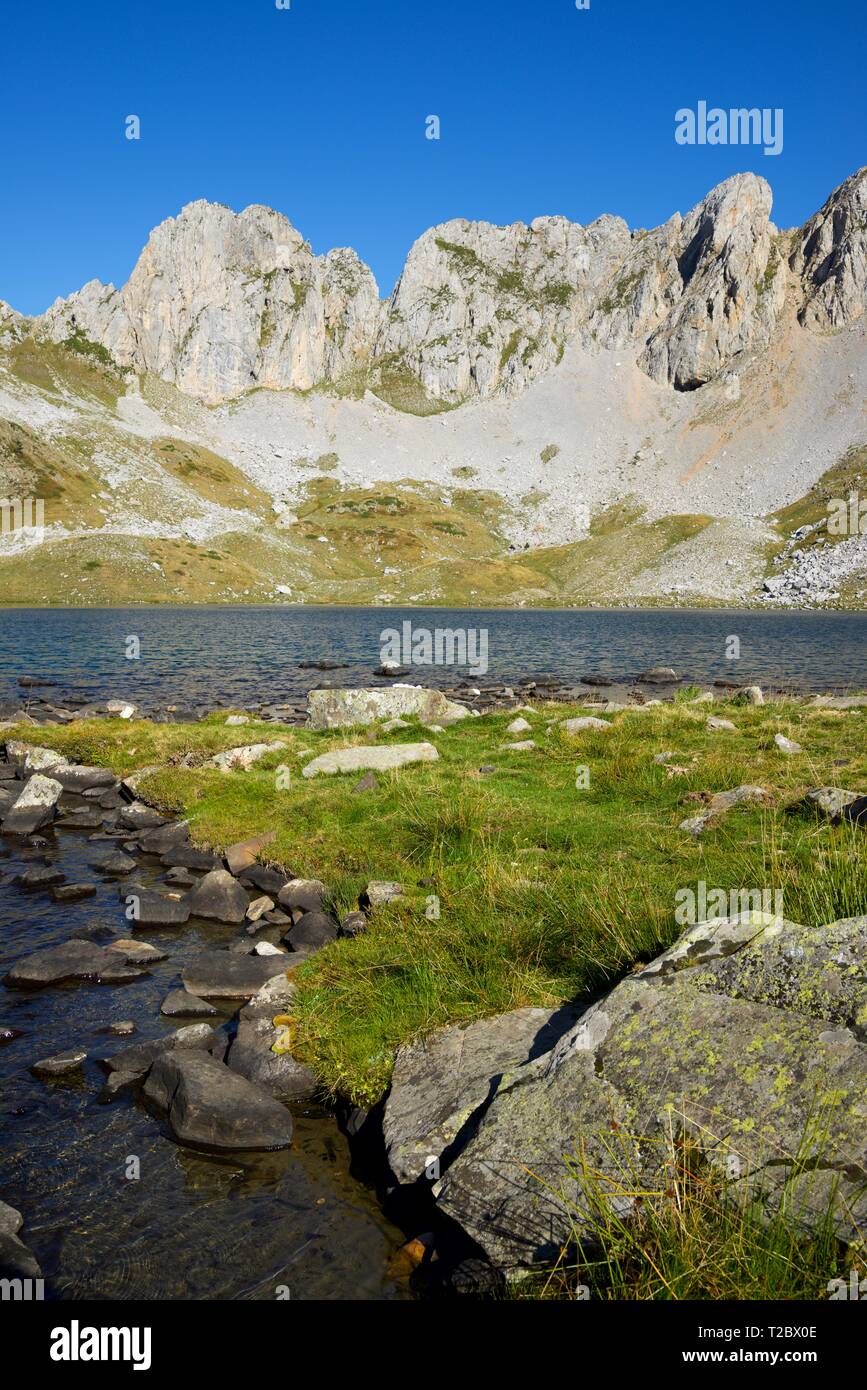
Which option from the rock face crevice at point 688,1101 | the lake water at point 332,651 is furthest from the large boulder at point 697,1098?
the lake water at point 332,651

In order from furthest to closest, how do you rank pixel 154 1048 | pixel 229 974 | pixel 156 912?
pixel 156 912 < pixel 229 974 < pixel 154 1048

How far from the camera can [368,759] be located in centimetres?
2066

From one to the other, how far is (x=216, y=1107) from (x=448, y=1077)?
269 cm

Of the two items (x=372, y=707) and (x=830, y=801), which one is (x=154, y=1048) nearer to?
(x=830, y=801)

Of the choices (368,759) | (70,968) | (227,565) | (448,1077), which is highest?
(227,565)

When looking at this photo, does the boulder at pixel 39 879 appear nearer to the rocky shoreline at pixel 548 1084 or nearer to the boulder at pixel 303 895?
the rocky shoreline at pixel 548 1084

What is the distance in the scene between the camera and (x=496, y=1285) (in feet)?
17.5

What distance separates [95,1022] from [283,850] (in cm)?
548

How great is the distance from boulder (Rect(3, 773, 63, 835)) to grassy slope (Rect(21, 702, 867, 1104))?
257cm

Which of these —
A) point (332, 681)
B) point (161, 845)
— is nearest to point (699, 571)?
point (332, 681)

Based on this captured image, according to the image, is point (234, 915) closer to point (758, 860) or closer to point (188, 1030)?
point (188, 1030)

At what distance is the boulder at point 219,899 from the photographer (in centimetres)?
1423

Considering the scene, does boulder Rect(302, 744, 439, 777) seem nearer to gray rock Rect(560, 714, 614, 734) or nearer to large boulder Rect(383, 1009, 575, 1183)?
gray rock Rect(560, 714, 614, 734)

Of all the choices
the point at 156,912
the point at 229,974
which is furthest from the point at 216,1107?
the point at 156,912
